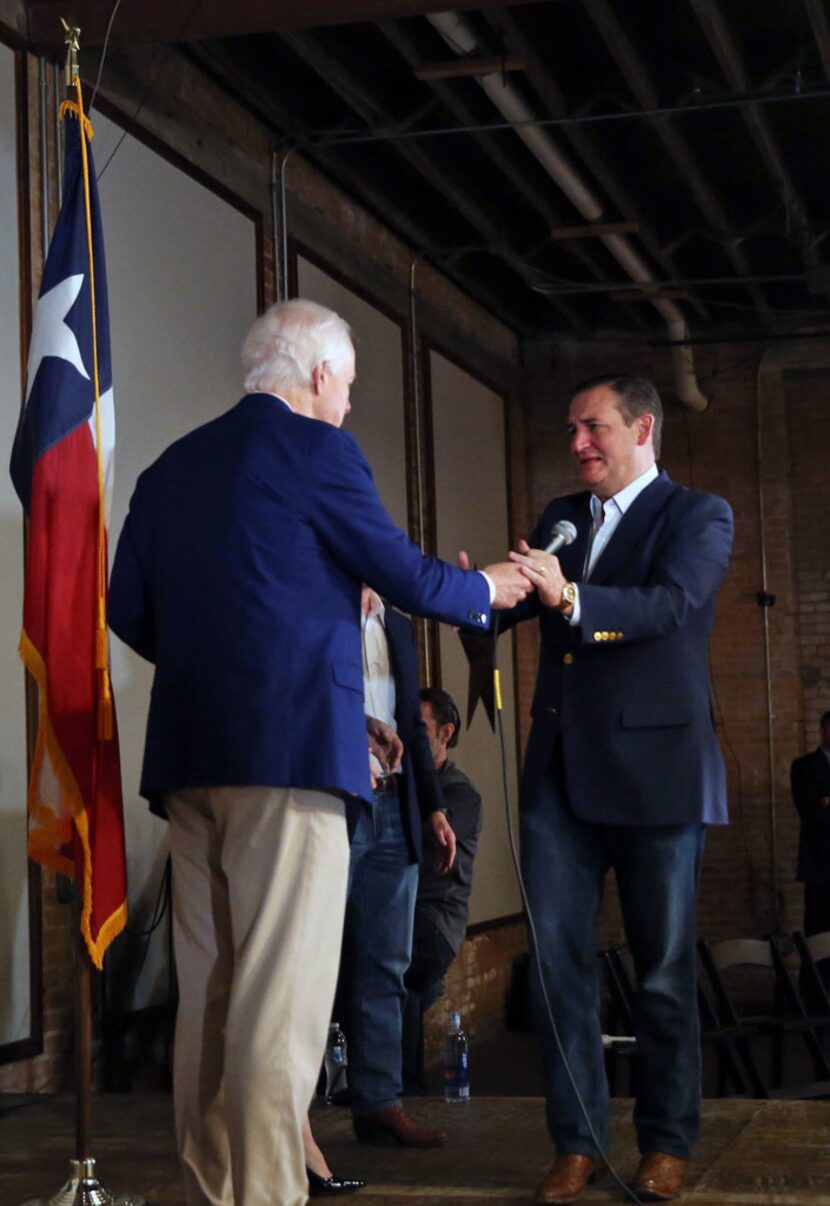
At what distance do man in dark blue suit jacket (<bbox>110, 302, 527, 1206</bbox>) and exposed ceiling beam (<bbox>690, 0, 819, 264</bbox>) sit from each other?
4.47 m

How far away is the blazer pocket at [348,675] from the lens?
112 inches

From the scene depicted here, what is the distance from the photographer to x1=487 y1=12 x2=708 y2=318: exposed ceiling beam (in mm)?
7062

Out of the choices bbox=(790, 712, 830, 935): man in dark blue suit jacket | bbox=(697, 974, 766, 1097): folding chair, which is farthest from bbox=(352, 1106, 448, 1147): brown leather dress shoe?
bbox=(790, 712, 830, 935): man in dark blue suit jacket

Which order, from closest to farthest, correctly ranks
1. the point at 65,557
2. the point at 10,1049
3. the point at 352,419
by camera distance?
the point at 65,557 < the point at 10,1049 < the point at 352,419

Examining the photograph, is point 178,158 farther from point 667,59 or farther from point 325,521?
point 325,521


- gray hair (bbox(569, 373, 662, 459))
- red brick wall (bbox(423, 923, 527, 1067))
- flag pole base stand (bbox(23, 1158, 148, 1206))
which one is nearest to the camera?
flag pole base stand (bbox(23, 1158, 148, 1206))

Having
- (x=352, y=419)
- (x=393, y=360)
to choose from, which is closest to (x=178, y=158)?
(x=352, y=419)

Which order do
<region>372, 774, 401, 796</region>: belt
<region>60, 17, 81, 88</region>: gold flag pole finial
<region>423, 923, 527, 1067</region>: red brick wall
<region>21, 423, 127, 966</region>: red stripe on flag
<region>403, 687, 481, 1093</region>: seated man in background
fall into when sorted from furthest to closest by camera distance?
<region>423, 923, 527, 1067</region>: red brick wall → <region>403, 687, 481, 1093</region>: seated man in background → <region>372, 774, 401, 796</region>: belt → <region>60, 17, 81, 88</region>: gold flag pole finial → <region>21, 423, 127, 966</region>: red stripe on flag

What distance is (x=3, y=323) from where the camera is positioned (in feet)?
18.3

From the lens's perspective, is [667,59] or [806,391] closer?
[667,59]

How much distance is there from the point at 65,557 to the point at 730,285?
26.9ft

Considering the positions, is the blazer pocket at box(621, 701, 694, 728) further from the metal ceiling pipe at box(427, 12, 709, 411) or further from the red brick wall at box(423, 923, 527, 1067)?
the red brick wall at box(423, 923, 527, 1067)

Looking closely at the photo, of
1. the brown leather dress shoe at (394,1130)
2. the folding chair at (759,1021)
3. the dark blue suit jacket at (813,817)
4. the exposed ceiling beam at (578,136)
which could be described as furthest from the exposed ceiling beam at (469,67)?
the dark blue suit jacket at (813,817)

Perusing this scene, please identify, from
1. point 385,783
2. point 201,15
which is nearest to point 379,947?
point 385,783
